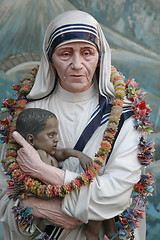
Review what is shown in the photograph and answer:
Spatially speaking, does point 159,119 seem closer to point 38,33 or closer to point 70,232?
point 38,33

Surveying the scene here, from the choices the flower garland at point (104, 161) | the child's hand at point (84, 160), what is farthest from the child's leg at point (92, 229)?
the child's hand at point (84, 160)

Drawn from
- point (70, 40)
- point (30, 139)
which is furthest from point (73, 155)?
point (70, 40)

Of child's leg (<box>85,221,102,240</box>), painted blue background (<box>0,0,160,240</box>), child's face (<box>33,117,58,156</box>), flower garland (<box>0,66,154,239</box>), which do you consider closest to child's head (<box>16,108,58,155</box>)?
child's face (<box>33,117,58,156</box>)

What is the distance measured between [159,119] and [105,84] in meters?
2.25

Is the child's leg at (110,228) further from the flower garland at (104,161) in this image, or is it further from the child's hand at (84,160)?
the child's hand at (84,160)

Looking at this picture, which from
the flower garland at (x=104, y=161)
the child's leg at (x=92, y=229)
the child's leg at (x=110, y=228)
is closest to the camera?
the flower garland at (x=104, y=161)

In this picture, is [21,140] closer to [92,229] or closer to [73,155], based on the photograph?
[73,155]

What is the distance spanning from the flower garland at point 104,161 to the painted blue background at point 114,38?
1.93 m

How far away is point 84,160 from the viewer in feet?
10.4

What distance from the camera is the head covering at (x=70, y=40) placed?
3.34 meters

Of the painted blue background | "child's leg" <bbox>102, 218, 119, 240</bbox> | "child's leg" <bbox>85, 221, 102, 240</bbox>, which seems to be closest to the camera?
"child's leg" <bbox>85, 221, 102, 240</bbox>

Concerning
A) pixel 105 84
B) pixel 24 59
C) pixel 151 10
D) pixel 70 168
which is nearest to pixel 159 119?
pixel 151 10

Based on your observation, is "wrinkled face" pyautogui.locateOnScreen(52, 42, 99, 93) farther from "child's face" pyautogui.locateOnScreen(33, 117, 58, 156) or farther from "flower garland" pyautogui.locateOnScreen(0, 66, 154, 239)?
"child's face" pyautogui.locateOnScreen(33, 117, 58, 156)

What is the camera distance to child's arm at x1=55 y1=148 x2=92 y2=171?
316 centimetres
